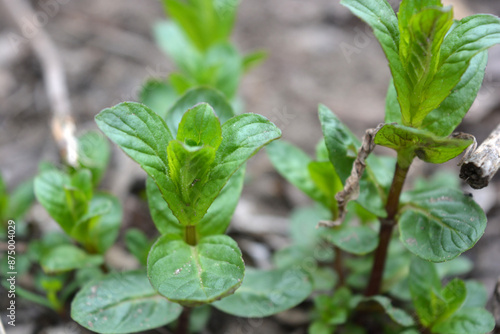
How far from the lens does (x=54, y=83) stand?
325 cm

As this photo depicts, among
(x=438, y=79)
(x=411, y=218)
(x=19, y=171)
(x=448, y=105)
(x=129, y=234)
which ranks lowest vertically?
(x=19, y=171)

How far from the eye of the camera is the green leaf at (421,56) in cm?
141

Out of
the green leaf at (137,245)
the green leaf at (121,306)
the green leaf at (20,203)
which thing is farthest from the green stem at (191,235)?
the green leaf at (20,203)

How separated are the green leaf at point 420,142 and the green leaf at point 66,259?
1.37m

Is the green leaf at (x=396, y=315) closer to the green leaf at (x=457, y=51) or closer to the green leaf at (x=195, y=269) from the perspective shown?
the green leaf at (x=195, y=269)

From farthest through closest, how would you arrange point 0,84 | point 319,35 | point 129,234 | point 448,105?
point 319,35
point 0,84
point 129,234
point 448,105

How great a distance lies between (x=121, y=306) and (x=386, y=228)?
1137mm

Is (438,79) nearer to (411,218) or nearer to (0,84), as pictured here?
(411,218)

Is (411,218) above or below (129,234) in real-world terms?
above

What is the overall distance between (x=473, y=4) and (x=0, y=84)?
404 centimetres

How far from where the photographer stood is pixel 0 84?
3.45 meters

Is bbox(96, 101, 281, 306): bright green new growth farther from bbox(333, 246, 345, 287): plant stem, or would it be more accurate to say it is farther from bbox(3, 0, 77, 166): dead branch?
bbox(3, 0, 77, 166): dead branch

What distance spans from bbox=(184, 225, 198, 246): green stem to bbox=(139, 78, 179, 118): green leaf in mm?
1337

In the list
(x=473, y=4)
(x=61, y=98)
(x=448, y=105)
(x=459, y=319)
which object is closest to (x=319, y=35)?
(x=473, y=4)
